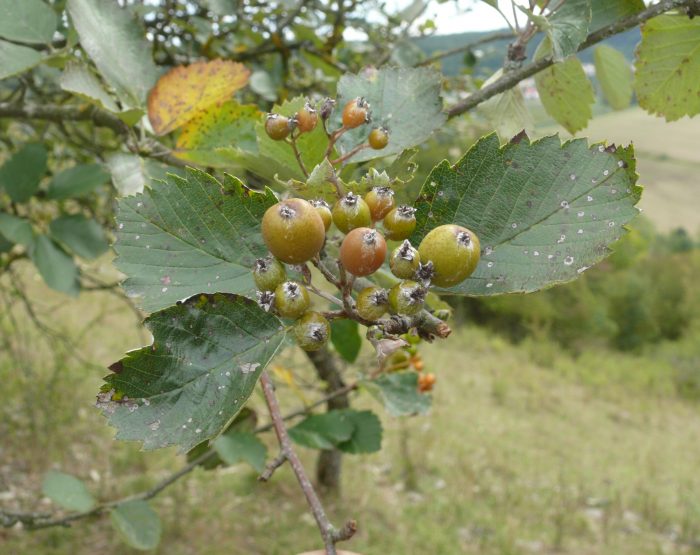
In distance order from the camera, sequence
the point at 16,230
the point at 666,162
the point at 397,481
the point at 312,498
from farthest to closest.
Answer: the point at 666,162
the point at 397,481
the point at 16,230
the point at 312,498

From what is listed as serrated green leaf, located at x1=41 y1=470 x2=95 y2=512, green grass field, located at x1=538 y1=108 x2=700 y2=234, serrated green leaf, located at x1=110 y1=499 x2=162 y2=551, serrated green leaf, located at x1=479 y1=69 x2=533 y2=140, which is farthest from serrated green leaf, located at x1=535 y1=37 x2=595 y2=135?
green grass field, located at x1=538 y1=108 x2=700 y2=234

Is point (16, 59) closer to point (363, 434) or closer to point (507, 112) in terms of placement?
point (507, 112)

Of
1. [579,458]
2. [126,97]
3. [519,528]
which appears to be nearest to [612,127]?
[579,458]

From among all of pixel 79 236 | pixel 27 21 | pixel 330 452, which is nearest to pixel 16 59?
pixel 27 21

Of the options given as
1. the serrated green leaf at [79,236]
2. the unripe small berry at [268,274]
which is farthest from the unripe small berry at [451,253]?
the serrated green leaf at [79,236]

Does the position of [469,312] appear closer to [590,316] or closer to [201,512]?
[590,316]

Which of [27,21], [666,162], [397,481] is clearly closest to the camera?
[27,21]

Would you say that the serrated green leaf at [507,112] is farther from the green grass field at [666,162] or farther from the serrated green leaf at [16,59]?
the green grass field at [666,162]
